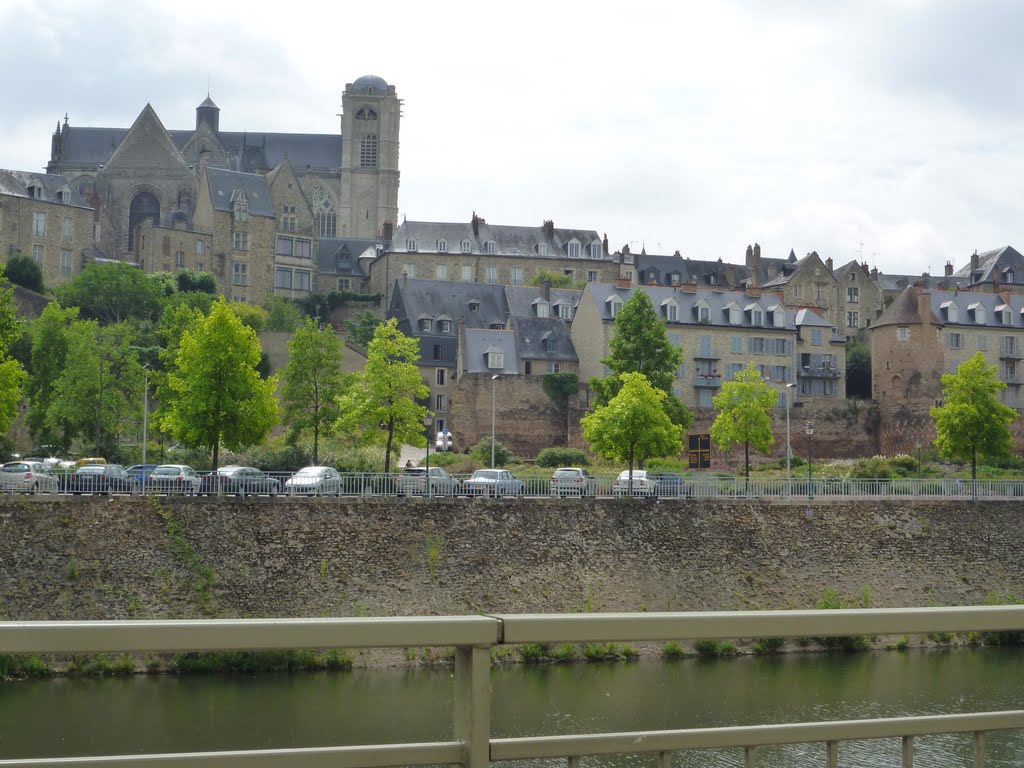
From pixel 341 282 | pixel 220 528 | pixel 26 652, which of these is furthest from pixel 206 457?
pixel 341 282

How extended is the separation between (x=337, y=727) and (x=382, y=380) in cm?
2213

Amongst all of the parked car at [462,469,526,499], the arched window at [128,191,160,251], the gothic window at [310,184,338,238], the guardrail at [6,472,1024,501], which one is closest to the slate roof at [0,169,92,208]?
the arched window at [128,191,160,251]

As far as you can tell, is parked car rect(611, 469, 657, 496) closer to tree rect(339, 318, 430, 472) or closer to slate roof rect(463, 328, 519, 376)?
tree rect(339, 318, 430, 472)

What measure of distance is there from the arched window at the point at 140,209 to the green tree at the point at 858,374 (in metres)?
56.5

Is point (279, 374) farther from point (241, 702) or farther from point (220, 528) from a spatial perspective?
point (241, 702)

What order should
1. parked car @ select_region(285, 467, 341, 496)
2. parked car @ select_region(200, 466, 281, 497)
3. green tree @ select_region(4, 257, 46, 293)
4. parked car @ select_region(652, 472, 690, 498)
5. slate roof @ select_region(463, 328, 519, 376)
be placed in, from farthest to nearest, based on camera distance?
green tree @ select_region(4, 257, 46, 293) < slate roof @ select_region(463, 328, 519, 376) < parked car @ select_region(652, 472, 690, 498) < parked car @ select_region(285, 467, 341, 496) < parked car @ select_region(200, 466, 281, 497)

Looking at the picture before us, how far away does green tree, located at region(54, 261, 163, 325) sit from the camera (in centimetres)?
7875

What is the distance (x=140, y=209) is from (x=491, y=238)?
28848 millimetres

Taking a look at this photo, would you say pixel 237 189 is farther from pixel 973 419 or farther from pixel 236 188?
pixel 973 419

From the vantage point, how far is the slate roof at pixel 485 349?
220 feet

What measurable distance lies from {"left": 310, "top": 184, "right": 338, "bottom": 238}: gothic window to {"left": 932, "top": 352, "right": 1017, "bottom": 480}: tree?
83.1 metres

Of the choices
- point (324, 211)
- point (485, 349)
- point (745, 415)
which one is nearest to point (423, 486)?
point (745, 415)

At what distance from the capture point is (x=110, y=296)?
79.1 meters

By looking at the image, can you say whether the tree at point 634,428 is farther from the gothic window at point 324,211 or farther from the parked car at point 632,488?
the gothic window at point 324,211
